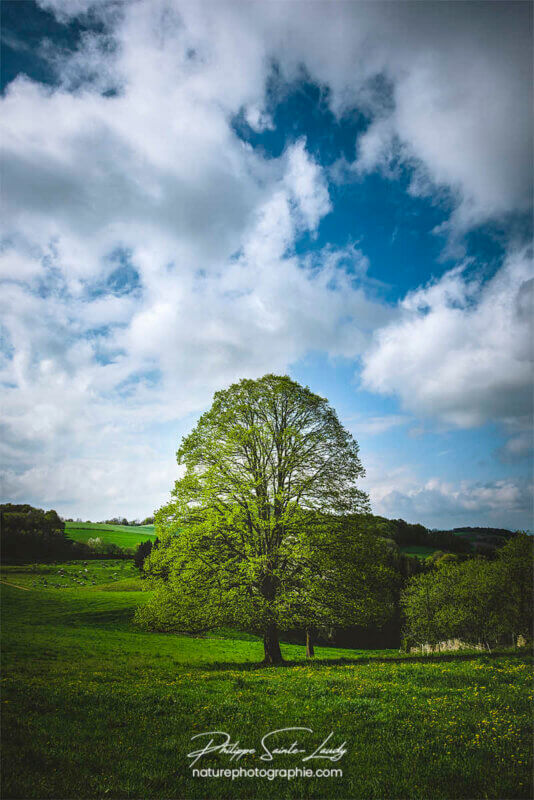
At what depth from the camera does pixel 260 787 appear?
6.07 metres

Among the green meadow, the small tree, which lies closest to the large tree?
the green meadow

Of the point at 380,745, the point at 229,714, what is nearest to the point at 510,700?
the point at 380,745

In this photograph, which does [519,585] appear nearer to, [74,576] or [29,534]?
[74,576]

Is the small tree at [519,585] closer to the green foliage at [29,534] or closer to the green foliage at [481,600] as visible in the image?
the green foliage at [481,600]

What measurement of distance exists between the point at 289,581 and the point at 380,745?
11.4 m

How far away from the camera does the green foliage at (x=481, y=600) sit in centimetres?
3341

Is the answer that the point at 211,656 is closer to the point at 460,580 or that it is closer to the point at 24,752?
the point at 24,752

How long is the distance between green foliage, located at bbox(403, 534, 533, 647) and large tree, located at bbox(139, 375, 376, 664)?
25539 mm

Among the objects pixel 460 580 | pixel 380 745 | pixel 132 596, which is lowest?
pixel 132 596
